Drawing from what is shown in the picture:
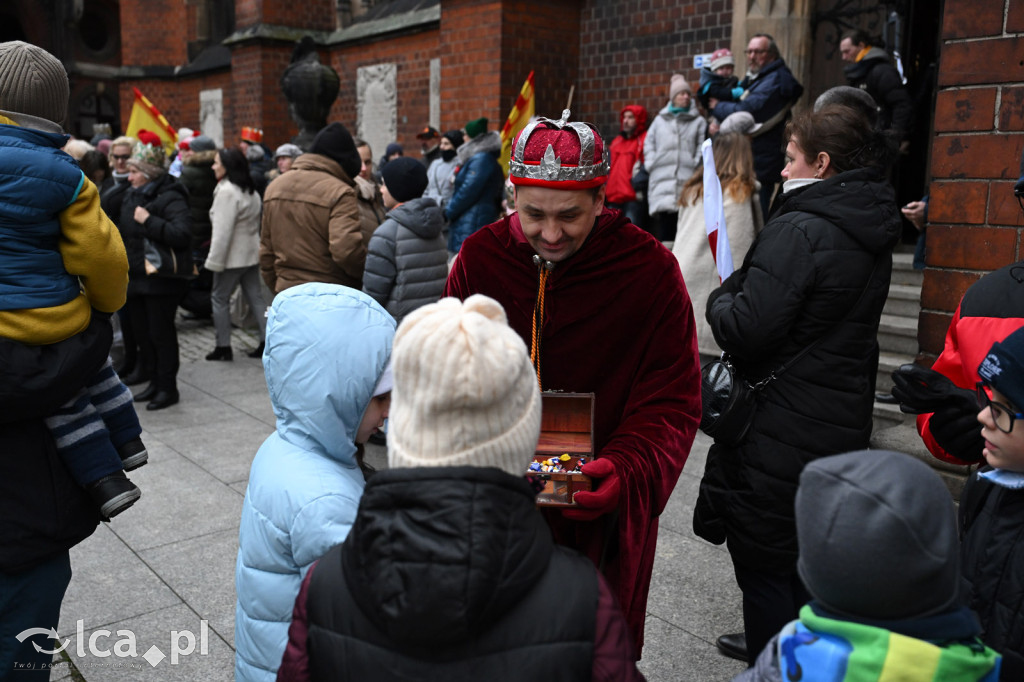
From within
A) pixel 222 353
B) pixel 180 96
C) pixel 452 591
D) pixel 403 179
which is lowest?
pixel 222 353

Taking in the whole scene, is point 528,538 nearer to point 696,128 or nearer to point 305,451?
point 305,451

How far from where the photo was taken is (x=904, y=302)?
664 centimetres

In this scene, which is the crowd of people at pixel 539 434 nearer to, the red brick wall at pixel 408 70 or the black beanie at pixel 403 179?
the black beanie at pixel 403 179

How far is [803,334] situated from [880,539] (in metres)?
1.75

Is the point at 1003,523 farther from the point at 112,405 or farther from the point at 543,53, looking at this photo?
the point at 543,53

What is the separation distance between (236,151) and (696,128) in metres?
4.33

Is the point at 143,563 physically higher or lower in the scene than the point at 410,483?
lower

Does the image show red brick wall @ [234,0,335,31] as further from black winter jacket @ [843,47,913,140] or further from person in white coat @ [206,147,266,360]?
black winter jacket @ [843,47,913,140]

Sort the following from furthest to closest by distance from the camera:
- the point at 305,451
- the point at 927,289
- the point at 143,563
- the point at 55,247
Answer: the point at 927,289, the point at 143,563, the point at 55,247, the point at 305,451

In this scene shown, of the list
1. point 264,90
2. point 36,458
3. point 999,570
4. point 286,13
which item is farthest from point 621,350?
point 286,13

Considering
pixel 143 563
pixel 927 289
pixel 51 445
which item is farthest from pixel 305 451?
pixel 927 289

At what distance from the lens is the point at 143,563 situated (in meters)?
4.05

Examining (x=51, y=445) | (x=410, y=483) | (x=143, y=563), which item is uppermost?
(x=410, y=483)

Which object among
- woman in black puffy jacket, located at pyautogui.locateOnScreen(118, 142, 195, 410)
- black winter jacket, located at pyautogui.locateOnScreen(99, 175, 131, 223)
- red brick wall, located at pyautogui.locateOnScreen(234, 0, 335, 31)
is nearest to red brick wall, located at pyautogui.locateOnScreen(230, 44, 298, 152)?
red brick wall, located at pyautogui.locateOnScreen(234, 0, 335, 31)
